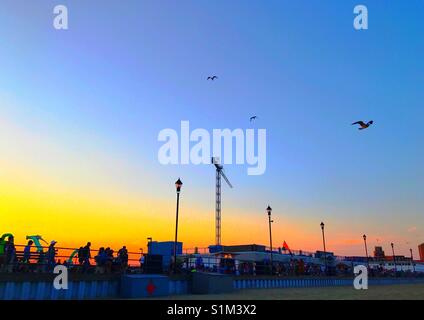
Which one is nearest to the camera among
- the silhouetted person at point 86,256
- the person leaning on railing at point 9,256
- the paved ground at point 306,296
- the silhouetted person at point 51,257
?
the person leaning on railing at point 9,256

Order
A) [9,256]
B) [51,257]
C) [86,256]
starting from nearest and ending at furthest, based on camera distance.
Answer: [9,256]
[51,257]
[86,256]

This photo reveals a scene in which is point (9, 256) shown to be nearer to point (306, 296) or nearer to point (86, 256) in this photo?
point (86, 256)

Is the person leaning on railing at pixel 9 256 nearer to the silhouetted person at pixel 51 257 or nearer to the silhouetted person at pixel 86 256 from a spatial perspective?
the silhouetted person at pixel 51 257

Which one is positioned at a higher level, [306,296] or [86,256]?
[86,256]

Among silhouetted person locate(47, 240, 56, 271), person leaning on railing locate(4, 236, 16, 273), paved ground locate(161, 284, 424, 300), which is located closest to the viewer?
person leaning on railing locate(4, 236, 16, 273)

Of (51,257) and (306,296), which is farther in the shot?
(306,296)

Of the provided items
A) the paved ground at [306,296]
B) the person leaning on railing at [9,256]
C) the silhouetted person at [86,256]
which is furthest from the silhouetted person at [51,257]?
the paved ground at [306,296]

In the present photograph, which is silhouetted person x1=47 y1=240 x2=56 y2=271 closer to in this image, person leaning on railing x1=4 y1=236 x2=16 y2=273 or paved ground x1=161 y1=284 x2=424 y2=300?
person leaning on railing x1=4 y1=236 x2=16 y2=273

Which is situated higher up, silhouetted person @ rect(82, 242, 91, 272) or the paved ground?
silhouetted person @ rect(82, 242, 91, 272)

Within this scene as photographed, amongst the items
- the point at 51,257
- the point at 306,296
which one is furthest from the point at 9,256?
the point at 306,296

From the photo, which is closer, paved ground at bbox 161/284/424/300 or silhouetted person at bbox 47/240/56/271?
silhouetted person at bbox 47/240/56/271

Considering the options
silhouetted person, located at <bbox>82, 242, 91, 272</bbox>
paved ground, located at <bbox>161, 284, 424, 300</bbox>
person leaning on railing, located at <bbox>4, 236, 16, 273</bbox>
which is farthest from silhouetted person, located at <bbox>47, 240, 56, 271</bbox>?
paved ground, located at <bbox>161, 284, 424, 300</bbox>
